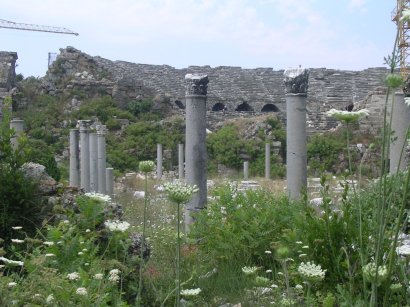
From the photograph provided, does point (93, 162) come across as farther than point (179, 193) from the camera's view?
Yes

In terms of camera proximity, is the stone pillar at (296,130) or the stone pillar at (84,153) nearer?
the stone pillar at (296,130)

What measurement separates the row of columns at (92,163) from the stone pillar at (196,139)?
7918mm

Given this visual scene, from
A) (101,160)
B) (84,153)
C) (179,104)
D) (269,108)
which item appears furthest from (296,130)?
A: (269,108)

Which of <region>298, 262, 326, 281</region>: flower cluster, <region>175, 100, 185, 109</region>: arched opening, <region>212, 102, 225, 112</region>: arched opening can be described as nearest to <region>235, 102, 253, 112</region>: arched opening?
<region>212, 102, 225, 112</region>: arched opening

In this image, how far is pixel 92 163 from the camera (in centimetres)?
1898

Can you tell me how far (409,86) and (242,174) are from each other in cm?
1263

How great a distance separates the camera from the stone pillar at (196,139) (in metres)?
10.2

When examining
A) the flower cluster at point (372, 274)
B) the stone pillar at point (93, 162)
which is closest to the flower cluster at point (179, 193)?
the flower cluster at point (372, 274)

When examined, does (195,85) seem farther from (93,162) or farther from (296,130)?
(93,162)

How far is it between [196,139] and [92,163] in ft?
29.7

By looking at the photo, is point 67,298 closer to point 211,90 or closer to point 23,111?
point 23,111

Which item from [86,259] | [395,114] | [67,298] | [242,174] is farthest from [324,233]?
[242,174]

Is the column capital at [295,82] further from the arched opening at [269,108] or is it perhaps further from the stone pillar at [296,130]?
the arched opening at [269,108]

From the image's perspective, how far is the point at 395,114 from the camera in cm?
1337
